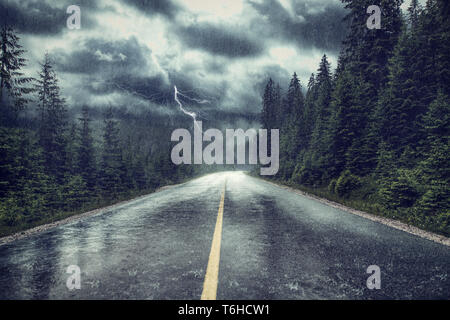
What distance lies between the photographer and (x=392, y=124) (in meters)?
17.1

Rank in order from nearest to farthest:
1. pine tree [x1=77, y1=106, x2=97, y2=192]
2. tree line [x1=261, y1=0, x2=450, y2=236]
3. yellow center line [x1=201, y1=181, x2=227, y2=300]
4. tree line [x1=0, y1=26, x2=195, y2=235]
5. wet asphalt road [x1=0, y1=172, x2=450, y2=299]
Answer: yellow center line [x1=201, y1=181, x2=227, y2=300]
wet asphalt road [x1=0, y1=172, x2=450, y2=299]
tree line [x1=261, y1=0, x2=450, y2=236]
tree line [x1=0, y1=26, x2=195, y2=235]
pine tree [x1=77, y1=106, x2=97, y2=192]

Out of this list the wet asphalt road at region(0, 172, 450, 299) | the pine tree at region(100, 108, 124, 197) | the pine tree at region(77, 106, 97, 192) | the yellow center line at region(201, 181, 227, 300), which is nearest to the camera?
the yellow center line at region(201, 181, 227, 300)

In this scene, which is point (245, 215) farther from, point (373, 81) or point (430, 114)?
point (373, 81)

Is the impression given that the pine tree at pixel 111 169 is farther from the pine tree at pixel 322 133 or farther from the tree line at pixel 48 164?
the pine tree at pixel 322 133

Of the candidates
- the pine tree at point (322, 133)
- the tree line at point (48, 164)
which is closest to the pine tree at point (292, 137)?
the pine tree at point (322, 133)

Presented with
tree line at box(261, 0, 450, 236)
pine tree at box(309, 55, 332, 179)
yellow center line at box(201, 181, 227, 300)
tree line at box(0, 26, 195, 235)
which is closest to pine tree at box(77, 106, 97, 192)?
tree line at box(0, 26, 195, 235)

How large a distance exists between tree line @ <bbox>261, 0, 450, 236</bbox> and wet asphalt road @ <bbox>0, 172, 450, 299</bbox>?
3.28 meters

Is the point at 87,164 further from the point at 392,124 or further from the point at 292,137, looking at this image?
the point at 392,124

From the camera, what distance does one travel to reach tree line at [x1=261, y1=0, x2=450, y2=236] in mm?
9789

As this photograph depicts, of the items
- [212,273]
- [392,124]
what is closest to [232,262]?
[212,273]

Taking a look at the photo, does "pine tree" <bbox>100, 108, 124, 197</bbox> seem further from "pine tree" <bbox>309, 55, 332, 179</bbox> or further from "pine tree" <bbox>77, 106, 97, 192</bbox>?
"pine tree" <bbox>309, 55, 332, 179</bbox>

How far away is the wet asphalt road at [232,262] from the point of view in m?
2.76

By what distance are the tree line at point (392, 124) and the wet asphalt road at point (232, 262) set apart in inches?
129
